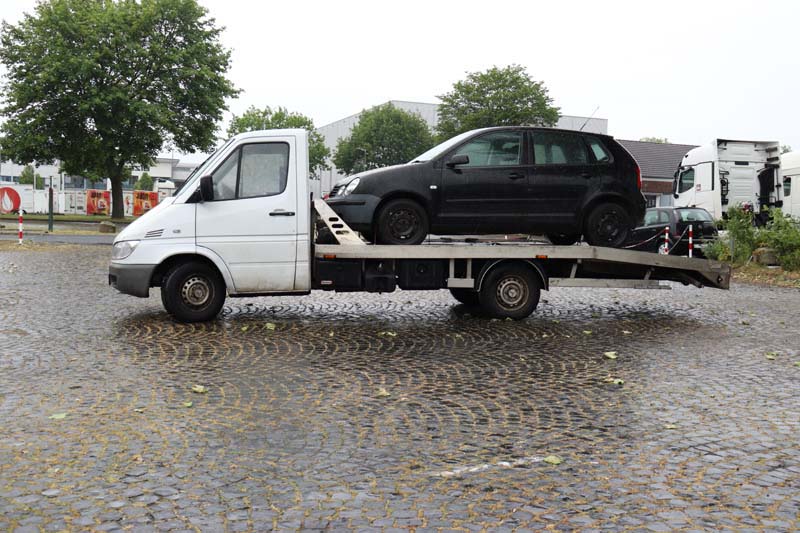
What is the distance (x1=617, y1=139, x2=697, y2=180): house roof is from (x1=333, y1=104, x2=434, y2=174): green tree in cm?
1751

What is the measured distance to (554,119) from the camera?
173 ft

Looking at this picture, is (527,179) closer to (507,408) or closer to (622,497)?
(507,408)

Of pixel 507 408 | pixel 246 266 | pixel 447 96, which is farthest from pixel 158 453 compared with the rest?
pixel 447 96

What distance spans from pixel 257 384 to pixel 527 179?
16.1ft

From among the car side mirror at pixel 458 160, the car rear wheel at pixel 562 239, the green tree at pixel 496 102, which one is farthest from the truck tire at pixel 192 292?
the green tree at pixel 496 102

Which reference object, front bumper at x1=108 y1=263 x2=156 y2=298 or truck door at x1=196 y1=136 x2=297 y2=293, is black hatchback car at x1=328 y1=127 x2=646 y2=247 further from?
front bumper at x1=108 y1=263 x2=156 y2=298

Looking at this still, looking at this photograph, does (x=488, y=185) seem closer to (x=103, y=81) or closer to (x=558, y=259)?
(x=558, y=259)

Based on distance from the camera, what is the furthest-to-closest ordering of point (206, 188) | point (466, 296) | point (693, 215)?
1. point (693, 215)
2. point (466, 296)
3. point (206, 188)

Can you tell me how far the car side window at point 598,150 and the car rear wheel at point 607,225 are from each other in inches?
23.5

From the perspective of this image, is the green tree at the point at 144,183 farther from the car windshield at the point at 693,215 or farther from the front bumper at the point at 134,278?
the front bumper at the point at 134,278

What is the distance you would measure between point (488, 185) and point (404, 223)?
1.18 metres

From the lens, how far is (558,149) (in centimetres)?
952

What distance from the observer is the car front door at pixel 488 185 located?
9.23 meters

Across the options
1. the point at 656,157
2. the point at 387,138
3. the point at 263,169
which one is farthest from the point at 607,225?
the point at 656,157
